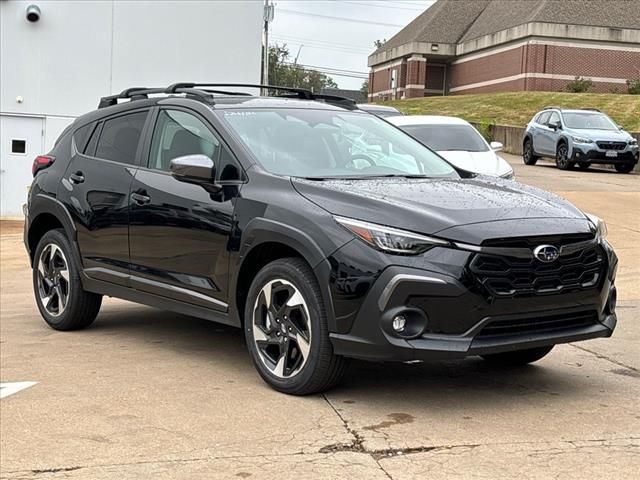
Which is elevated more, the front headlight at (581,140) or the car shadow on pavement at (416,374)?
Result: the front headlight at (581,140)

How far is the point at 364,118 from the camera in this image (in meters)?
6.81

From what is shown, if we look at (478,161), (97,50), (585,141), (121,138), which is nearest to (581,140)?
(585,141)

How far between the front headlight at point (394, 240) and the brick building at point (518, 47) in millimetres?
42119

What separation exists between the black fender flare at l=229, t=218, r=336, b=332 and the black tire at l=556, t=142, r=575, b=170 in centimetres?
2006

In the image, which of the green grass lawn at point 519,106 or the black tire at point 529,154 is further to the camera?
the green grass lawn at point 519,106

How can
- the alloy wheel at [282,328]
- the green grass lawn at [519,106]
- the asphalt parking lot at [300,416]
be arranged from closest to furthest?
1. the asphalt parking lot at [300,416]
2. the alloy wheel at [282,328]
3. the green grass lawn at [519,106]

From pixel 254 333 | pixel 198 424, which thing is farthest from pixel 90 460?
pixel 254 333

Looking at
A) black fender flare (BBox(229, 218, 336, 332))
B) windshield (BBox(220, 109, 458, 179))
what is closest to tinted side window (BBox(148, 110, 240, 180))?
windshield (BBox(220, 109, 458, 179))

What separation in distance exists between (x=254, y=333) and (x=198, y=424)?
0.78 m

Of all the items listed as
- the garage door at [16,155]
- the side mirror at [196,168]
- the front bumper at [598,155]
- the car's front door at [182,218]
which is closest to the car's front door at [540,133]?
the front bumper at [598,155]

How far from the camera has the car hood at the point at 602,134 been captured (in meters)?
23.9

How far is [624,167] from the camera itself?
24688 millimetres

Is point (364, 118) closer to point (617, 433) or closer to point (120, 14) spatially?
point (617, 433)

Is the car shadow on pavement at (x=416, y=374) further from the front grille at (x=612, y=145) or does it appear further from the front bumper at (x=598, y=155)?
the front grille at (x=612, y=145)
